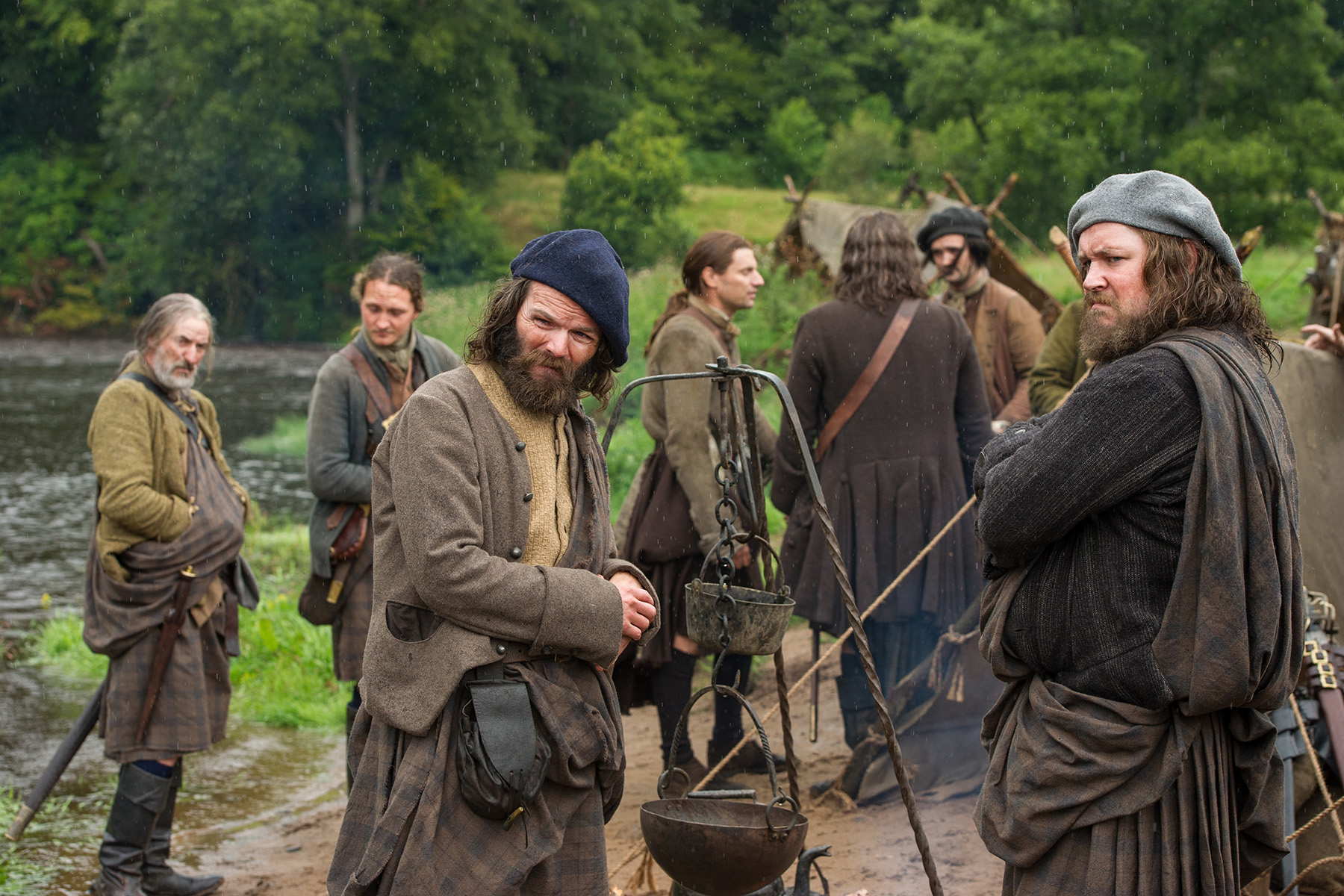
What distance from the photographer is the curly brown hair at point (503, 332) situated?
8.23 feet

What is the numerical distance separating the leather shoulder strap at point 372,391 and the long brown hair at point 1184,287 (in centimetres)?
278

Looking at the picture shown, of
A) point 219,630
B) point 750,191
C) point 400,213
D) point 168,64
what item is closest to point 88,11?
point 168,64

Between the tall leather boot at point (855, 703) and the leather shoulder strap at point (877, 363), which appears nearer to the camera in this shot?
the leather shoulder strap at point (877, 363)

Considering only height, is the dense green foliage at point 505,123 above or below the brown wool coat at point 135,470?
above

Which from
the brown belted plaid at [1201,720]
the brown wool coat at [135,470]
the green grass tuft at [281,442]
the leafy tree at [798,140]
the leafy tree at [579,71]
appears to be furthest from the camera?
the leafy tree at [579,71]

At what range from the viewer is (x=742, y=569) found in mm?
4508

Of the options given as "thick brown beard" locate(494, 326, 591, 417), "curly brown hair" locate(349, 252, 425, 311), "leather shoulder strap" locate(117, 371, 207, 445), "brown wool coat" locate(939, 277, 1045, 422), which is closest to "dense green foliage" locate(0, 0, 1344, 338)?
"brown wool coat" locate(939, 277, 1045, 422)

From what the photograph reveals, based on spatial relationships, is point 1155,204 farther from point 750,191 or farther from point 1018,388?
point 750,191

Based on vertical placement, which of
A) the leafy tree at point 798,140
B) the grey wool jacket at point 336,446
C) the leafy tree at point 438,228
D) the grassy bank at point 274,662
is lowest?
the grassy bank at point 274,662

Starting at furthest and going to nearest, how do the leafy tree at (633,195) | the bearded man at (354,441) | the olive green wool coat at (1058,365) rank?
the leafy tree at (633,195) → the olive green wool coat at (1058,365) → the bearded man at (354,441)

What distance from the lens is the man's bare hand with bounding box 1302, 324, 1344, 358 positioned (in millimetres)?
3697

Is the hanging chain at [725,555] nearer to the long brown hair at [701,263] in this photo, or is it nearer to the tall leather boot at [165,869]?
Result: the long brown hair at [701,263]

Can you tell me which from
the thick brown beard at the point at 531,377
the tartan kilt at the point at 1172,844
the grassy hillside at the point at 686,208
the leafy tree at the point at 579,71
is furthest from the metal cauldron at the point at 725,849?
the leafy tree at the point at 579,71

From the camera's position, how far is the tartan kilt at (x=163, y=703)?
4.00 metres
